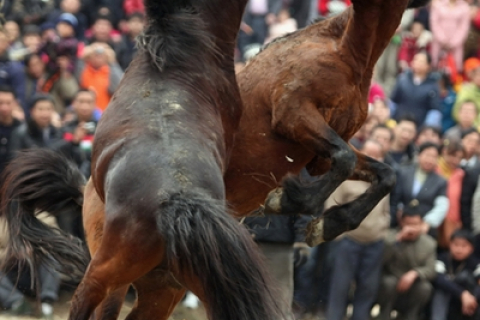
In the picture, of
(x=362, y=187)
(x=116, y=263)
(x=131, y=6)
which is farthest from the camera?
(x=131, y=6)

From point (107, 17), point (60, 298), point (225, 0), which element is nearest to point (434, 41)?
point (107, 17)

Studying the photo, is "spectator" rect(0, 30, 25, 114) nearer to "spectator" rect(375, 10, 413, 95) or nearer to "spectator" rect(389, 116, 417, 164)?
"spectator" rect(389, 116, 417, 164)

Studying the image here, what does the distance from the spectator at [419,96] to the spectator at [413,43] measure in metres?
1.13

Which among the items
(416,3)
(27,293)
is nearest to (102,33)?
(27,293)

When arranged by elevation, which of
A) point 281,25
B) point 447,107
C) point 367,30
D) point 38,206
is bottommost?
point 447,107

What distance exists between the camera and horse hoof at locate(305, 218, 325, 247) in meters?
5.53

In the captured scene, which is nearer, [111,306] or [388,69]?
[111,306]

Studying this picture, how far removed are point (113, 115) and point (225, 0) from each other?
94 cm

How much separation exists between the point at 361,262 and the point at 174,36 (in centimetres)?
379

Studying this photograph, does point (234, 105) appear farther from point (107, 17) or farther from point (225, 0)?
point (107, 17)

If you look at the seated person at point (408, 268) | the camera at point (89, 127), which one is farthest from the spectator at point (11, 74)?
the seated person at point (408, 268)

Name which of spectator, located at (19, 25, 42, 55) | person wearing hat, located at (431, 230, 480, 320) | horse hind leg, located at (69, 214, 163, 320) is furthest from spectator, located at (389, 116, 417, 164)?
horse hind leg, located at (69, 214, 163, 320)

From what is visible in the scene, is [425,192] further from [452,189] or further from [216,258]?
[216,258]

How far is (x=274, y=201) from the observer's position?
17.9 feet
